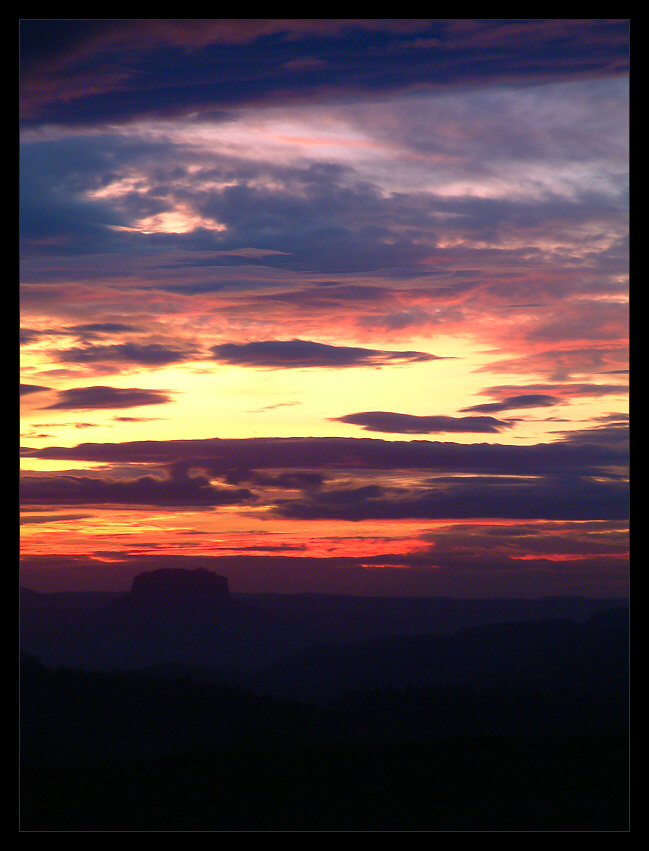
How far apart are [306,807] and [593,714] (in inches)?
158

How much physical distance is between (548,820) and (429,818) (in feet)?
5.08

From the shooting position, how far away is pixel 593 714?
9953 millimetres

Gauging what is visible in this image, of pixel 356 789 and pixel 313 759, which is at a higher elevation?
pixel 356 789

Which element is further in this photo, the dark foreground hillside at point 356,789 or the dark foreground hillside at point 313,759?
the dark foreground hillside at point 313,759

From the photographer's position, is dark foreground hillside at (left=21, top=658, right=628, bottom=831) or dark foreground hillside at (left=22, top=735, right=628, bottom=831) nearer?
dark foreground hillside at (left=22, top=735, right=628, bottom=831)

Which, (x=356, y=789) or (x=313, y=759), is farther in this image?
(x=313, y=759)

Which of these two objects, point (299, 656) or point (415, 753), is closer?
point (415, 753)

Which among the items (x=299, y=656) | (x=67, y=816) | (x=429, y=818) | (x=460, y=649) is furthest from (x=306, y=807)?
(x=460, y=649)

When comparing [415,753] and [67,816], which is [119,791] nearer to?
[67,816]
